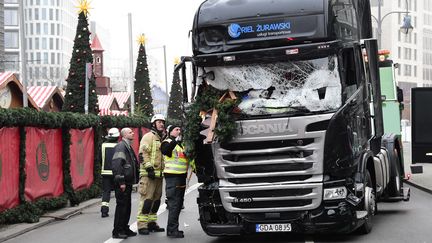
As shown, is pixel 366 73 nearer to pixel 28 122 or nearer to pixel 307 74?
pixel 307 74

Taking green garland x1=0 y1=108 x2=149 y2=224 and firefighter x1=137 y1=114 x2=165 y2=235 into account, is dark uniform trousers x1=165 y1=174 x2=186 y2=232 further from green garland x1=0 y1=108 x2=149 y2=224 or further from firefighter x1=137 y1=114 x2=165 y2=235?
green garland x1=0 y1=108 x2=149 y2=224

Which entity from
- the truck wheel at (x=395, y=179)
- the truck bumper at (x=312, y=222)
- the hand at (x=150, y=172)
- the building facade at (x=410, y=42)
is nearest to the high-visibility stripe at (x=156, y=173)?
the hand at (x=150, y=172)

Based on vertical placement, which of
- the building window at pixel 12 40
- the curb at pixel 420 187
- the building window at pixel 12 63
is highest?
the building window at pixel 12 40

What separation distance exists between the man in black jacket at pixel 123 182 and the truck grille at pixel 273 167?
6.50 feet

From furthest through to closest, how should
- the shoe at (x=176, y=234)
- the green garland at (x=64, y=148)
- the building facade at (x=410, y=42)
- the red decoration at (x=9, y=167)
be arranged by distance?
the building facade at (x=410, y=42) → the green garland at (x=64, y=148) → the red decoration at (x=9, y=167) → the shoe at (x=176, y=234)

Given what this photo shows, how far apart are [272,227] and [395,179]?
512 centimetres

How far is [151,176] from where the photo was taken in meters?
11.7

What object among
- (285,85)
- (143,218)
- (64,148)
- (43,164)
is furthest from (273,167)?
(64,148)

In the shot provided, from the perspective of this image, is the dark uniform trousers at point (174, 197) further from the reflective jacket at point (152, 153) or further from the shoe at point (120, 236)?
the shoe at point (120, 236)

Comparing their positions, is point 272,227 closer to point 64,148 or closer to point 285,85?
point 285,85

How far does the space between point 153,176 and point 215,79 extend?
223 cm

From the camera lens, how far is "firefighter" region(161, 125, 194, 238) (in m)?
11.3

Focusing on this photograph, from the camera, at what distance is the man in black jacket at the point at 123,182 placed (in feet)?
37.5

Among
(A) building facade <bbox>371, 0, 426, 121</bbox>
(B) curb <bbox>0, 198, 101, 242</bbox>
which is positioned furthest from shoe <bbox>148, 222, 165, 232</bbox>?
(A) building facade <bbox>371, 0, 426, 121</bbox>
